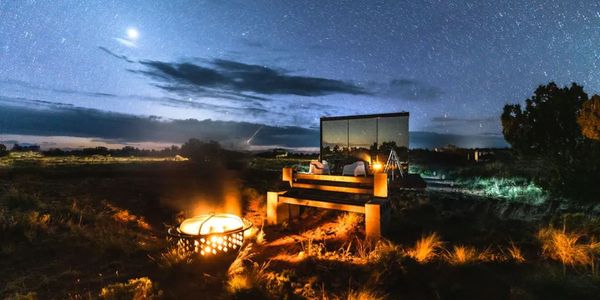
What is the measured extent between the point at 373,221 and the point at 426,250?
1117 mm

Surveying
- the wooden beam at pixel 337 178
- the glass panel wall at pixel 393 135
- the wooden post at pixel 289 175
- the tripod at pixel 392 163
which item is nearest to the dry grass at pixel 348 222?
the wooden beam at pixel 337 178

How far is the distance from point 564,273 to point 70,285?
21.2 feet

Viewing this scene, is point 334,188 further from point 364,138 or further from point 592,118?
point 592,118

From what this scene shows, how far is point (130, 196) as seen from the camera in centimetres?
904

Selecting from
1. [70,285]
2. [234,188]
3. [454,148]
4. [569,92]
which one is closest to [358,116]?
[234,188]

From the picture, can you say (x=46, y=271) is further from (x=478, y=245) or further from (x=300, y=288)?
(x=478, y=245)

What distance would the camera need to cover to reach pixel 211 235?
184 inches

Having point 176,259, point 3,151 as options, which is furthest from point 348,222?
point 3,151

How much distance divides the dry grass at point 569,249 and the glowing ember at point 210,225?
15.1 feet

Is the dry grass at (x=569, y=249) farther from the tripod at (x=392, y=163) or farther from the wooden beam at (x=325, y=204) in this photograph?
the tripod at (x=392, y=163)

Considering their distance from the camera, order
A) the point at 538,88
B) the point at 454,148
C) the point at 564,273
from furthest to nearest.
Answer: the point at 454,148 → the point at 538,88 → the point at 564,273

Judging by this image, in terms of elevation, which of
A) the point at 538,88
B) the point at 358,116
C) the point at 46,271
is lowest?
the point at 46,271

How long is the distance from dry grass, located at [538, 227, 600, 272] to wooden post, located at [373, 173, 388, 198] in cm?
254

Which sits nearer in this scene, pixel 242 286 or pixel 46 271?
pixel 242 286
